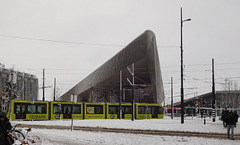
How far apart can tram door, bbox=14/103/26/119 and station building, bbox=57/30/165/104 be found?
87.1 ft

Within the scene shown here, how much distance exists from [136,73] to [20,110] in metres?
43.3

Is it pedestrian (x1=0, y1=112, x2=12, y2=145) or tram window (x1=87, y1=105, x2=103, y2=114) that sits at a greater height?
pedestrian (x1=0, y1=112, x2=12, y2=145)

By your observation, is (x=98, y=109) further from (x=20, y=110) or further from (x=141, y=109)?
(x=20, y=110)

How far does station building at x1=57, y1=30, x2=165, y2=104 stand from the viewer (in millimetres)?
67988

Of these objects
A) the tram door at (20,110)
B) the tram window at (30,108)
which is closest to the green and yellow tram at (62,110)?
the tram window at (30,108)

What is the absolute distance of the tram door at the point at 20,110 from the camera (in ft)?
110

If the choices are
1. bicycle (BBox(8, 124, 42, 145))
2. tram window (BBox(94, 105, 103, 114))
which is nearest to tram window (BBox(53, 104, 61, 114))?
tram window (BBox(94, 105, 103, 114))

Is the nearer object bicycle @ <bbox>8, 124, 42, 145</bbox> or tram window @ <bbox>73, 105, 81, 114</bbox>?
bicycle @ <bbox>8, 124, 42, 145</bbox>

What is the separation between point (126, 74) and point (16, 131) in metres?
66.2

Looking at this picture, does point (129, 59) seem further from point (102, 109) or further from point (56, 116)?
point (56, 116)

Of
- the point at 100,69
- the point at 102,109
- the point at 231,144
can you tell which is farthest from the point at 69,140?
the point at 100,69

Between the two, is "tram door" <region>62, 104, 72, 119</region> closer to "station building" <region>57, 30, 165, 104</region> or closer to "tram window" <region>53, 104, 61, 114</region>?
"tram window" <region>53, 104, 61, 114</region>

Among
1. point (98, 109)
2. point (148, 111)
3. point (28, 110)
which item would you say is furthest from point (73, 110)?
point (148, 111)

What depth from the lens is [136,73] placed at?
2928 inches
